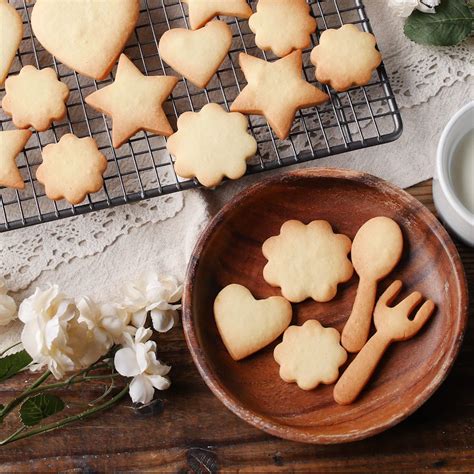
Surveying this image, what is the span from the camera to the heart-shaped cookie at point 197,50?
1304 millimetres

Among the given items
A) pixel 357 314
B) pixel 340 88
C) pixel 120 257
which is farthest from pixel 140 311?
pixel 340 88

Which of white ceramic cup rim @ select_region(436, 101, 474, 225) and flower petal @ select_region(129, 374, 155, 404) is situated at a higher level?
white ceramic cup rim @ select_region(436, 101, 474, 225)

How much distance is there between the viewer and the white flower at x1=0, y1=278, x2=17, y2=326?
133 centimetres

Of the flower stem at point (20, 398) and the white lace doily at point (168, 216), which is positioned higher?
the white lace doily at point (168, 216)

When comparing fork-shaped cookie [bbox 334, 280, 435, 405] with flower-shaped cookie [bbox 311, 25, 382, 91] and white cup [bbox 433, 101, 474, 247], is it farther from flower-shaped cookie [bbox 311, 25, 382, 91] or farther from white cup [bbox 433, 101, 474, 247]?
flower-shaped cookie [bbox 311, 25, 382, 91]

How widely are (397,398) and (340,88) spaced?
48 cm

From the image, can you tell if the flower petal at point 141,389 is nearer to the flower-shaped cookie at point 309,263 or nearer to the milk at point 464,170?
the flower-shaped cookie at point 309,263

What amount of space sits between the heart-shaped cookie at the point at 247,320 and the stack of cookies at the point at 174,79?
187 mm

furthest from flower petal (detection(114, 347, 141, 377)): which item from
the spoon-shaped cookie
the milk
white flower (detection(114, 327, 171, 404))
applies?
the milk

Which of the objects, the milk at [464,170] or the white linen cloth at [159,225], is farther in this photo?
the white linen cloth at [159,225]

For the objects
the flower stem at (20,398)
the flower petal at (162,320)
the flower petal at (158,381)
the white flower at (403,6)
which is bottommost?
the flower stem at (20,398)

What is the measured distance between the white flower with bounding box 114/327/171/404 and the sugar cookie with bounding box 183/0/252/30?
1.64 ft

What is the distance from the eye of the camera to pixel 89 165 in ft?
4.21

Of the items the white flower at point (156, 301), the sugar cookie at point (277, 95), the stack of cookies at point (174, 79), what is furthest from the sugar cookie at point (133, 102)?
the white flower at point (156, 301)
